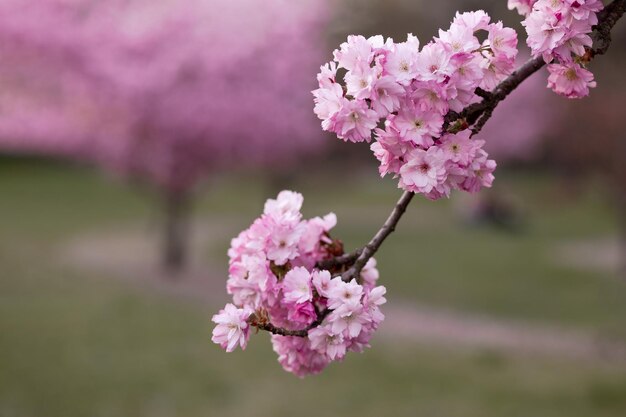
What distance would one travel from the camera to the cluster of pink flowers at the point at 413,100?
1.86 metres

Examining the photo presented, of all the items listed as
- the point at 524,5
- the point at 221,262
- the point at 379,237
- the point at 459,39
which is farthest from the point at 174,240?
the point at 459,39

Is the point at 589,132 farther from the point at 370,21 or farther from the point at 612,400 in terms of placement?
the point at 370,21

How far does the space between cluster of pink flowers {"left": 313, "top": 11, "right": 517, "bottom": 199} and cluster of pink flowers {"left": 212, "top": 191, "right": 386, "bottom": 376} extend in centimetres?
30

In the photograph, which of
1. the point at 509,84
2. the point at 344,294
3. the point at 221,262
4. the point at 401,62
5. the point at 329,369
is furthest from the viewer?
the point at 221,262

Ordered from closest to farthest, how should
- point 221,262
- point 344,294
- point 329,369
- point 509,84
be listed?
point 344,294 → point 509,84 → point 329,369 → point 221,262

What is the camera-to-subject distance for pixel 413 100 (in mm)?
1896

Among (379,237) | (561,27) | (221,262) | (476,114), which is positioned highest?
(221,262)

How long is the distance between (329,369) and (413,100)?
8.01 metres

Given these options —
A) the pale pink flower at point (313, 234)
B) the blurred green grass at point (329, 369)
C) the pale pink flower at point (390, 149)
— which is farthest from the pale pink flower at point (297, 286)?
the blurred green grass at point (329, 369)

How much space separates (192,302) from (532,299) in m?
5.09

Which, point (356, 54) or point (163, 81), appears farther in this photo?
point (163, 81)

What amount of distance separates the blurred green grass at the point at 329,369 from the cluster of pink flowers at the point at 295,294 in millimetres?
6065

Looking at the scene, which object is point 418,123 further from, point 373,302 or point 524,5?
point 524,5

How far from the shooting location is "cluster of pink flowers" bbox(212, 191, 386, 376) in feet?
6.52
